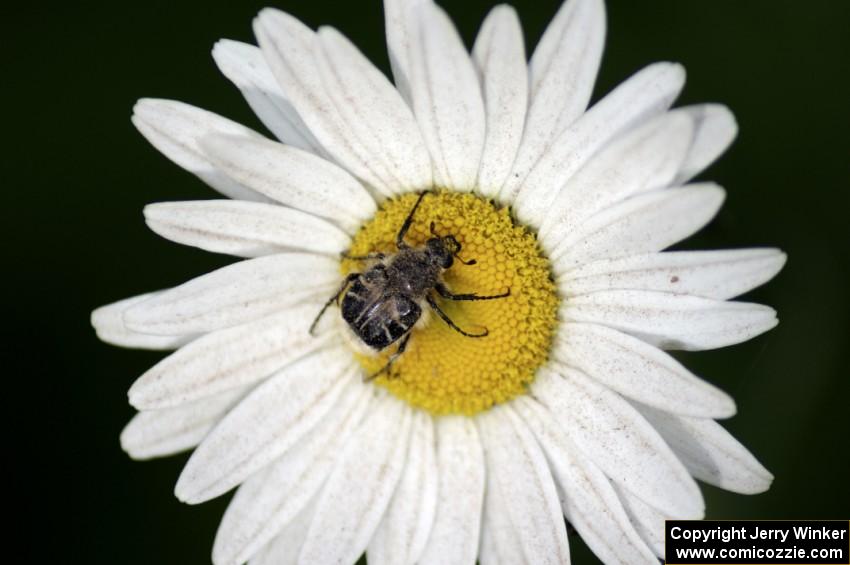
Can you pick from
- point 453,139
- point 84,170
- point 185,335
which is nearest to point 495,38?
point 453,139

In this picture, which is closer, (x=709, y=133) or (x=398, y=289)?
(x=709, y=133)

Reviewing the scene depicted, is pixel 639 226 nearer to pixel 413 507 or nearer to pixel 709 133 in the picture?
pixel 709 133

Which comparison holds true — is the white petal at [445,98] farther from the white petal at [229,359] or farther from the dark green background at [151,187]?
the dark green background at [151,187]

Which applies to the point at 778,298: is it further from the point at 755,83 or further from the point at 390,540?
the point at 390,540

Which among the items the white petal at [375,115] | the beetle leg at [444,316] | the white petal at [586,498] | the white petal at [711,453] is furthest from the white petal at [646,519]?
the white petal at [375,115]

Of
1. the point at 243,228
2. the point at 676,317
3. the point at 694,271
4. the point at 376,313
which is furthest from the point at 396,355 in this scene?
the point at 694,271

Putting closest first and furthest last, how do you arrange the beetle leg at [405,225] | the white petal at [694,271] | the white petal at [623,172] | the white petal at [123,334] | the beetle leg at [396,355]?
the white petal at [623,172] < the white petal at [694,271] < the beetle leg at [405,225] < the beetle leg at [396,355] < the white petal at [123,334]
